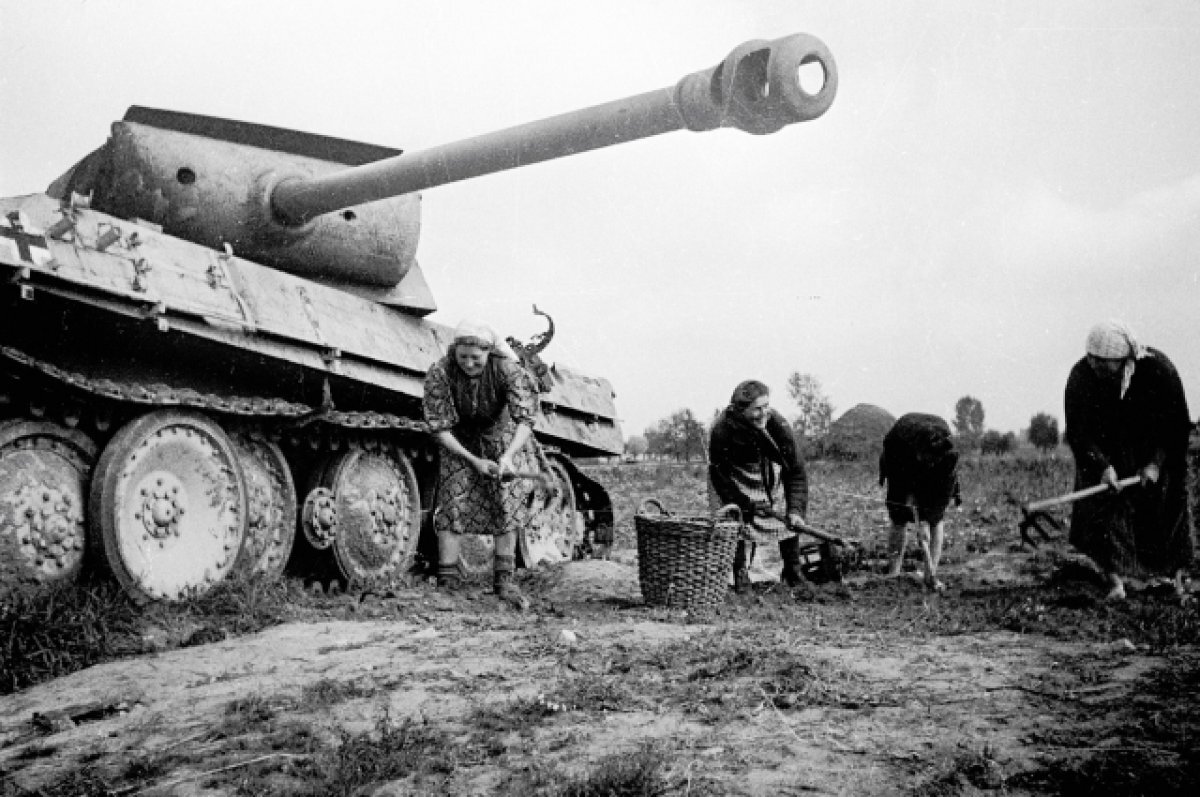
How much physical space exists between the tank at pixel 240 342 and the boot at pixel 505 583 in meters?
0.73

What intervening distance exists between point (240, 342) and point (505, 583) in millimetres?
2053

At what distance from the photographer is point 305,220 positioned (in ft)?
23.4

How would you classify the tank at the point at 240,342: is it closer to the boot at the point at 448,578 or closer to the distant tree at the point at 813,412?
the boot at the point at 448,578

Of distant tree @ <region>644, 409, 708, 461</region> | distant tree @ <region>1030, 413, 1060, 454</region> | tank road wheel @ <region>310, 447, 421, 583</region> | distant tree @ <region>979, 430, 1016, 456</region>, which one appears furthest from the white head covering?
distant tree @ <region>1030, 413, 1060, 454</region>

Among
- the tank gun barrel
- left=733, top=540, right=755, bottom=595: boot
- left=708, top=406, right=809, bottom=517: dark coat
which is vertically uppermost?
the tank gun barrel

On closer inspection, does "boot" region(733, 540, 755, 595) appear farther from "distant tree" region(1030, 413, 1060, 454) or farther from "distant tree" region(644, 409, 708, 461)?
"distant tree" region(1030, 413, 1060, 454)

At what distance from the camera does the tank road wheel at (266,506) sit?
256 inches

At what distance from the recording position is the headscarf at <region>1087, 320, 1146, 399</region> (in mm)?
5484

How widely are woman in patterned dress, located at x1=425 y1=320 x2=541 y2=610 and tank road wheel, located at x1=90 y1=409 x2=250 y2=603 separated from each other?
1273 millimetres

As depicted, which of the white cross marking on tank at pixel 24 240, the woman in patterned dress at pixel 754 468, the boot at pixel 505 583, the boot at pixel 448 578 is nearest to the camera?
the white cross marking on tank at pixel 24 240

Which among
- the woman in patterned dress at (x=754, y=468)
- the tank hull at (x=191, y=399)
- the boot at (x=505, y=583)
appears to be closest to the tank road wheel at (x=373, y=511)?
the tank hull at (x=191, y=399)

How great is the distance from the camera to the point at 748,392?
6445 mm

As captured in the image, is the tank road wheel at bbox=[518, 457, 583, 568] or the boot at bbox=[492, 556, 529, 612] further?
the tank road wheel at bbox=[518, 457, 583, 568]

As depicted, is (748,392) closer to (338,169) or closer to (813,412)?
(338,169)
